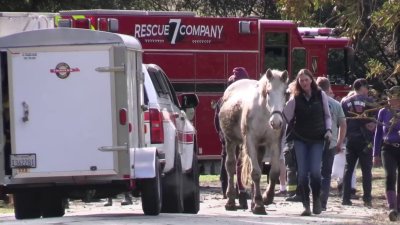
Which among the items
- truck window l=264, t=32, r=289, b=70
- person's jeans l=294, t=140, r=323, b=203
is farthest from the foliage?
truck window l=264, t=32, r=289, b=70

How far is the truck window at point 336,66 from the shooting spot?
2470 cm

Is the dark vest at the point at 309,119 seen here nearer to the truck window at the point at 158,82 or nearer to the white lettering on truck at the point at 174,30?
the truck window at the point at 158,82

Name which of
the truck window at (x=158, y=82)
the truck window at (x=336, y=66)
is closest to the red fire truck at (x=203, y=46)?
the truck window at (x=336, y=66)

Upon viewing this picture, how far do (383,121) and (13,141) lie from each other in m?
4.96

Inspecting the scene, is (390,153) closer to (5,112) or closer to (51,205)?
(51,205)

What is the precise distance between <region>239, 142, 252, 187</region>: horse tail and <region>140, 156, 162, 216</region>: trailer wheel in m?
2.28

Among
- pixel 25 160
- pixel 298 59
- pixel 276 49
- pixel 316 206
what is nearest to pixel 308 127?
pixel 316 206

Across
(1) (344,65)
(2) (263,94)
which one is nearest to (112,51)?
(2) (263,94)

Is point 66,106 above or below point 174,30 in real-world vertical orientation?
below

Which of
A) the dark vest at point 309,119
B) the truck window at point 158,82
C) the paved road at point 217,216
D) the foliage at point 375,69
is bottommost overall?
the paved road at point 217,216

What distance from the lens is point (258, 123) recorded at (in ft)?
49.3

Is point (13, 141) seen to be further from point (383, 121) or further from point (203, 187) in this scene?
point (203, 187)

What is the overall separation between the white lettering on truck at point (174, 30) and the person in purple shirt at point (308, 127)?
22.5ft

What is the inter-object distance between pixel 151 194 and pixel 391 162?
3.33 m
